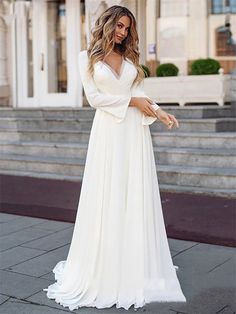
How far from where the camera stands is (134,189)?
3418mm

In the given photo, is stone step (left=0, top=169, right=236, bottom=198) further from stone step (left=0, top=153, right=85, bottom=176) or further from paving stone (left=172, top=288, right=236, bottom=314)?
paving stone (left=172, top=288, right=236, bottom=314)

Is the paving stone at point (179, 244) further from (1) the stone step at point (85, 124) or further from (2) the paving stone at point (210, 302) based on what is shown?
(1) the stone step at point (85, 124)

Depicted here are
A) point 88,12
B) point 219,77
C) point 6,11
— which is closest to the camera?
point 219,77

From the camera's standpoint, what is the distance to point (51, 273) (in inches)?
163

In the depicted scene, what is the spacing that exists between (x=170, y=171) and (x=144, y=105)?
13.4 ft

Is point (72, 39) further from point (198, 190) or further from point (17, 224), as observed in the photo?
point (17, 224)

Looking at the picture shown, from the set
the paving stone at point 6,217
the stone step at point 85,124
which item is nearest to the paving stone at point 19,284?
the paving stone at point 6,217

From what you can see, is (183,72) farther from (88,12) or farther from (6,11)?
(6,11)

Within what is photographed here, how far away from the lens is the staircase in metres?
7.27

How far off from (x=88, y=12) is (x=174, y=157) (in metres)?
4.84

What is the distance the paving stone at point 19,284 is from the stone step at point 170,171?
11.9 ft

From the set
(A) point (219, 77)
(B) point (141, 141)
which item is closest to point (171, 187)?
(A) point (219, 77)

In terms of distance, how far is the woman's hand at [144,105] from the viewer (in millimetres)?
3397

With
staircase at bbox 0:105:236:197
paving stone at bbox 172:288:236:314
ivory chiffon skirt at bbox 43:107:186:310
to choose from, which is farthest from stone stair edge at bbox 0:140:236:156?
ivory chiffon skirt at bbox 43:107:186:310
